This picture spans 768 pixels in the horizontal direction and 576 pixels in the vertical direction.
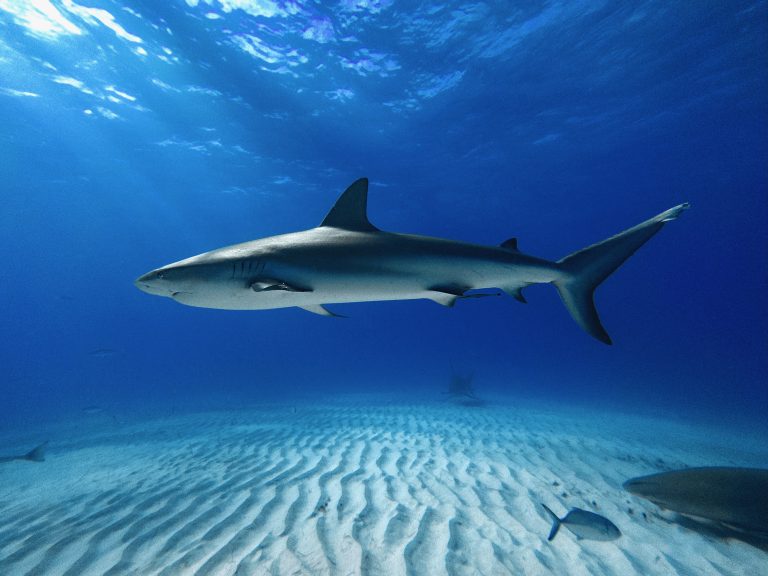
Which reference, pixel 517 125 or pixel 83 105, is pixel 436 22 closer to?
pixel 517 125

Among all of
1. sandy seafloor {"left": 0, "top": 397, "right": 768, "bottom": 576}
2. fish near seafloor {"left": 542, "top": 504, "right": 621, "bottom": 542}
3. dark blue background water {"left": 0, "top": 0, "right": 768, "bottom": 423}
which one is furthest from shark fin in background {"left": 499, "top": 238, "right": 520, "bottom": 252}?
dark blue background water {"left": 0, "top": 0, "right": 768, "bottom": 423}

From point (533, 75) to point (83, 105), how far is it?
26513 millimetres

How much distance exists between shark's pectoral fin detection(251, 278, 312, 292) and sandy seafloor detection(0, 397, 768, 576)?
2242 mm

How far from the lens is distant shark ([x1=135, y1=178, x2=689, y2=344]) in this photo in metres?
2.81

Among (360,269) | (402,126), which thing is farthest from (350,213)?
(402,126)

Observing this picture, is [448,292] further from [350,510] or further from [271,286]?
[350,510]

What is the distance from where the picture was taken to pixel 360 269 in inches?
120

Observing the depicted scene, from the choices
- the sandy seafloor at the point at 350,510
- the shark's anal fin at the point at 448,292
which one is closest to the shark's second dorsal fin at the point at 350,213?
the shark's anal fin at the point at 448,292

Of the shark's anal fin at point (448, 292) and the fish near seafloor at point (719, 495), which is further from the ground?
the shark's anal fin at point (448, 292)

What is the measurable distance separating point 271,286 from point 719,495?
4830 mm

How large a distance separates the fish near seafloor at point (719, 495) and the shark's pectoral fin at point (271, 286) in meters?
4.45

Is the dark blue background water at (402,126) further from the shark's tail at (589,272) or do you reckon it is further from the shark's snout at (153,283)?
the shark's snout at (153,283)

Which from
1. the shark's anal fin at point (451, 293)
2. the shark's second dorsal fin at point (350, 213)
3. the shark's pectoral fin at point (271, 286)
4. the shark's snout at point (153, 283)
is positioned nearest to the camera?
the shark's pectoral fin at point (271, 286)

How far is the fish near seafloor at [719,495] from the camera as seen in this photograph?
10.5 feet
